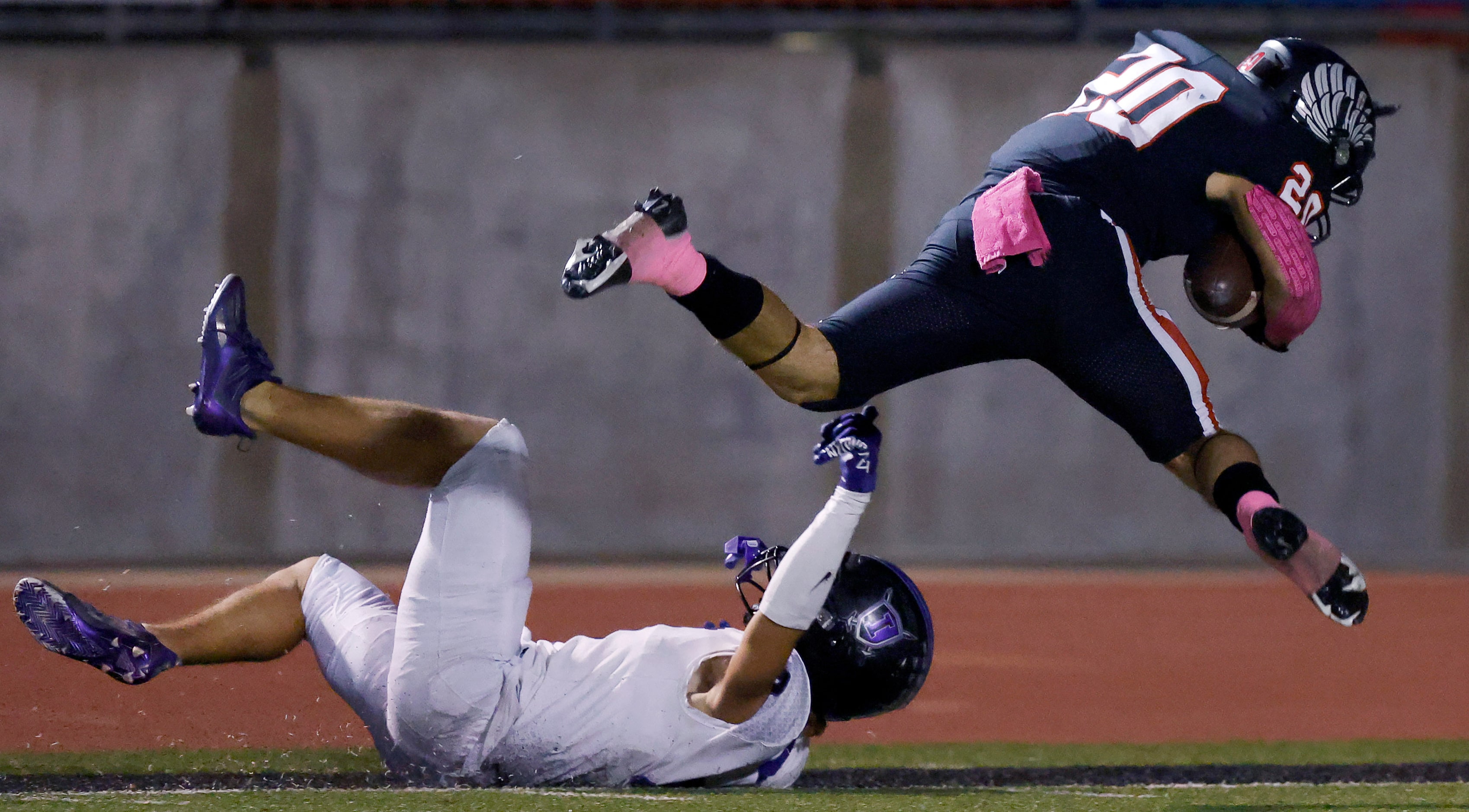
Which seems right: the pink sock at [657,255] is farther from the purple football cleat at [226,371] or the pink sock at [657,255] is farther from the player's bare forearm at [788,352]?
the purple football cleat at [226,371]

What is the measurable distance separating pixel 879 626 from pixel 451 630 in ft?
2.90

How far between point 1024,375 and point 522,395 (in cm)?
Result: 302

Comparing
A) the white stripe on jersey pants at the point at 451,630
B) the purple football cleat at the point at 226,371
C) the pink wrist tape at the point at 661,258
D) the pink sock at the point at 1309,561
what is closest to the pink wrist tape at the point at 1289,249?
the pink sock at the point at 1309,561

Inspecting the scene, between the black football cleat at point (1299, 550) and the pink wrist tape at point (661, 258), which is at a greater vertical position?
the pink wrist tape at point (661, 258)

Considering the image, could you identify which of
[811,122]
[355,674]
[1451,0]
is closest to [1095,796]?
[355,674]

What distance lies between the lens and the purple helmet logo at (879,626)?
10.5 feet

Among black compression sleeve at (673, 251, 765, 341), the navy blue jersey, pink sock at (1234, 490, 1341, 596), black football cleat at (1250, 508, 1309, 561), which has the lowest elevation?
pink sock at (1234, 490, 1341, 596)

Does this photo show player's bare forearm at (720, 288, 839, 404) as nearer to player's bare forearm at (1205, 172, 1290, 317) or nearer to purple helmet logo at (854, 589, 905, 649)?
purple helmet logo at (854, 589, 905, 649)

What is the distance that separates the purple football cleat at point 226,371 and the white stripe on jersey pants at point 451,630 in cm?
48

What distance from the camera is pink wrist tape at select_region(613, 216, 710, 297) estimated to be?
10.7 feet

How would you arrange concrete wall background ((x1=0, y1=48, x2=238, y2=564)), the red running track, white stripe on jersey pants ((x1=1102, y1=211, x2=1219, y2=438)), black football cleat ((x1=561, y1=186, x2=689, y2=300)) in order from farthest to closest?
concrete wall background ((x1=0, y1=48, x2=238, y2=564)) < the red running track < white stripe on jersey pants ((x1=1102, y1=211, x2=1219, y2=438)) < black football cleat ((x1=561, y1=186, x2=689, y2=300))

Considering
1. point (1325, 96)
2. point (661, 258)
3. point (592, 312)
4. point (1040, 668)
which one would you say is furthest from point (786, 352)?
point (592, 312)

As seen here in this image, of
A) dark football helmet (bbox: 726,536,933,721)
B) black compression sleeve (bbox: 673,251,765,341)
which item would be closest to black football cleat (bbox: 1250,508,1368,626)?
dark football helmet (bbox: 726,536,933,721)

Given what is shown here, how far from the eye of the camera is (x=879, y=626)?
3.22 meters
